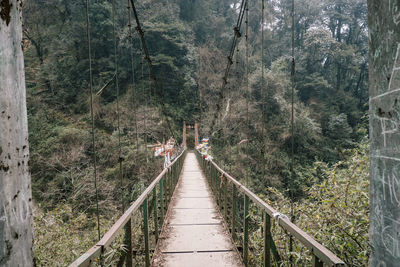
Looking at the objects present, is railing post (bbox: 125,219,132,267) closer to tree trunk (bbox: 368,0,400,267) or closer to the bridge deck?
the bridge deck

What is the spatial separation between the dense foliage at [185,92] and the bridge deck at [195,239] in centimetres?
501

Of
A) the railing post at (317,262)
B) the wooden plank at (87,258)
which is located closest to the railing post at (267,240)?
the railing post at (317,262)

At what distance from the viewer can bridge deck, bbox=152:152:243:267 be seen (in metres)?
1.96

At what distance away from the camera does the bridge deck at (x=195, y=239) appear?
1.96 metres

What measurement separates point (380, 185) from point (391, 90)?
319 millimetres

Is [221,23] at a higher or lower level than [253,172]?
higher

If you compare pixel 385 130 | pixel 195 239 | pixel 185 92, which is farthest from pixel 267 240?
pixel 185 92

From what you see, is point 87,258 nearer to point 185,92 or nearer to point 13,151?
point 13,151

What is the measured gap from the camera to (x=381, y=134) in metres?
0.77

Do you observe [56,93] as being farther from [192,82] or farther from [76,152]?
[192,82]

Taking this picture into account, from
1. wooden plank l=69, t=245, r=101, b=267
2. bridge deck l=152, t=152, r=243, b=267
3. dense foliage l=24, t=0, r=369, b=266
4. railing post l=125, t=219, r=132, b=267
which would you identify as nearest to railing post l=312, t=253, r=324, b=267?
wooden plank l=69, t=245, r=101, b=267

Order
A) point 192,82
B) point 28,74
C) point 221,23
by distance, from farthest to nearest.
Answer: point 221,23, point 192,82, point 28,74

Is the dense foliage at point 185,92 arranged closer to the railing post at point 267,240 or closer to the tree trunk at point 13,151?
the railing post at point 267,240

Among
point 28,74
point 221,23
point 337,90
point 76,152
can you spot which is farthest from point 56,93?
point 337,90
